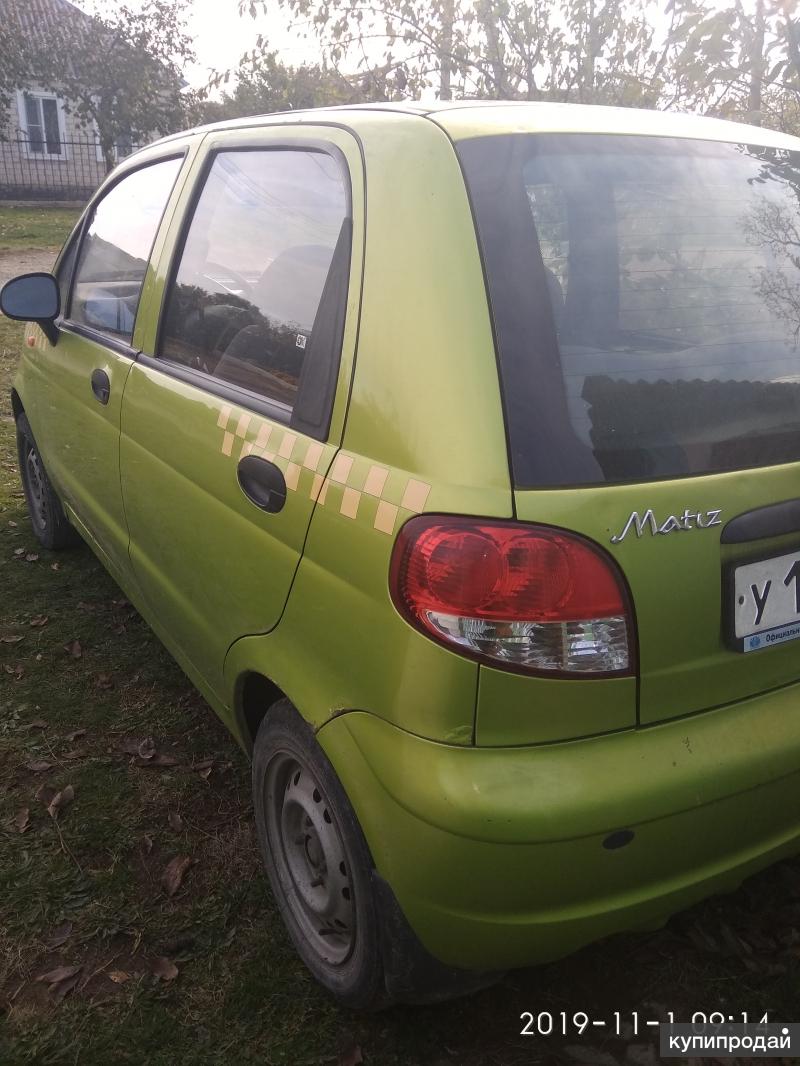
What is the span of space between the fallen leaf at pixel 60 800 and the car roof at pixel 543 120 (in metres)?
2.06

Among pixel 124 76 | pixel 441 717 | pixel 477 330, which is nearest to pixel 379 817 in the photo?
pixel 441 717

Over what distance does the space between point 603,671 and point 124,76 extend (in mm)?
27753

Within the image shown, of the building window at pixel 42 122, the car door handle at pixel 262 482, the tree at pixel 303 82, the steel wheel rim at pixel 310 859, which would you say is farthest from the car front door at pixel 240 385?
the building window at pixel 42 122

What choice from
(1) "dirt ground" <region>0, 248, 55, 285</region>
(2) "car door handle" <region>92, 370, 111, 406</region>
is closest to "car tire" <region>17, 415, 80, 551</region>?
(2) "car door handle" <region>92, 370, 111, 406</region>

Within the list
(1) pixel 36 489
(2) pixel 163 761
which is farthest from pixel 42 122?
(2) pixel 163 761

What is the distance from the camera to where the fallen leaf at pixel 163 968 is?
83.4 inches

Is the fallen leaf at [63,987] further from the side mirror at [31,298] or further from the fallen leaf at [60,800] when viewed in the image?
the side mirror at [31,298]

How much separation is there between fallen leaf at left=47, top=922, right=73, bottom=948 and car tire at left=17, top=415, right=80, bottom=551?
7.58 ft

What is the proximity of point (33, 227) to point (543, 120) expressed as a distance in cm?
1893

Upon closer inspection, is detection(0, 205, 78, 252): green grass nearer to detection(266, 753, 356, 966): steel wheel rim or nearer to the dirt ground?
the dirt ground

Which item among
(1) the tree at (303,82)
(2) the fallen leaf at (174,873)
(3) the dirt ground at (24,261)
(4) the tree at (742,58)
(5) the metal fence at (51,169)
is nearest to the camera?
(2) the fallen leaf at (174,873)

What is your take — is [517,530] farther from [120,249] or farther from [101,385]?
[120,249]

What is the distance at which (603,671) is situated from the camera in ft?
4.90

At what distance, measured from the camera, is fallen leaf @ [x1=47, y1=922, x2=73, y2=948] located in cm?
221
